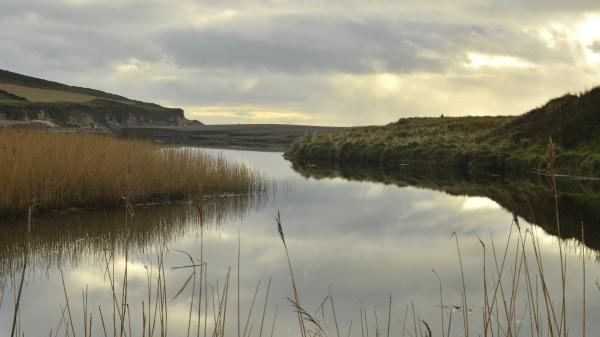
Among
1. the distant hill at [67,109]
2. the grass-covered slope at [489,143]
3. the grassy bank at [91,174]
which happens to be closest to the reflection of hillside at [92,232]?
the grassy bank at [91,174]

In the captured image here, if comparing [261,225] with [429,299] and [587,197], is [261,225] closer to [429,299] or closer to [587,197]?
[429,299]

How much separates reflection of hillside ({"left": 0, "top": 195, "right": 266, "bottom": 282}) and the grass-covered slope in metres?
10.6

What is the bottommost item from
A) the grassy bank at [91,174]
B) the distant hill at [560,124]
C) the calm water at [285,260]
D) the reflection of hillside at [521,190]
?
the calm water at [285,260]

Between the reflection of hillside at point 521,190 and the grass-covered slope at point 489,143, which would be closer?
the reflection of hillside at point 521,190

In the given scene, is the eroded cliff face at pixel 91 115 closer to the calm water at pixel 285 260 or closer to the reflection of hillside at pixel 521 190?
the reflection of hillside at pixel 521 190

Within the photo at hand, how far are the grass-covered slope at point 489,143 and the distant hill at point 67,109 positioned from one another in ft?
68.0

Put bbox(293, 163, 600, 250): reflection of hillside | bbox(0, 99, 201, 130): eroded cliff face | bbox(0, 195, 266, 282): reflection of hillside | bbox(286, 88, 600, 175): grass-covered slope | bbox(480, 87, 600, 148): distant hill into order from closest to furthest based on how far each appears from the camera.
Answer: bbox(0, 195, 266, 282): reflection of hillside, bbox(293, 163, 600, 250): reflection of hillside, bbox(286, 88, 600, 175): grass-covered slope, bbox(480, 87, 600, 148): distant hill, bbox(0, 99, 201, 130): eroded cliff face

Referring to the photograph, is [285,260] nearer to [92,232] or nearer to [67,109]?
[92,232]

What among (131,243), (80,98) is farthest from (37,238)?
(80,98)

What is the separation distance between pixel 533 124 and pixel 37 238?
22596 mm

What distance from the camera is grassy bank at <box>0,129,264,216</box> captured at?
1031 cm

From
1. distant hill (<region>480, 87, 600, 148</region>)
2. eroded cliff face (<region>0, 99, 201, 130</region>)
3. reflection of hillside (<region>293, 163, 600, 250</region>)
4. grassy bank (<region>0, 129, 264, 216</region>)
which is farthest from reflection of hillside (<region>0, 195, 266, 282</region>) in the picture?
eroded cliff face (<region>0, 99, 201, 130</region>)

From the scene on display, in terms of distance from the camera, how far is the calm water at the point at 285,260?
5562 millimetres

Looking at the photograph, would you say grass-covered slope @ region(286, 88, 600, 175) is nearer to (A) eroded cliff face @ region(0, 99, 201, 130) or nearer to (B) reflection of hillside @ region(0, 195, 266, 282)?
(B) reflection of hillside @ region(0, 195, 266, 282)
